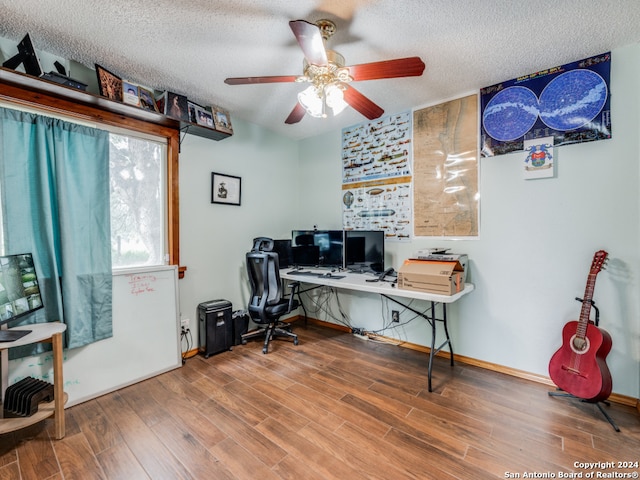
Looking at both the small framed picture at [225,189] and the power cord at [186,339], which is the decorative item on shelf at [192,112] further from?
the power cord at [186,339]

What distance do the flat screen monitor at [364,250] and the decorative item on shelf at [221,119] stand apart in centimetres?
167

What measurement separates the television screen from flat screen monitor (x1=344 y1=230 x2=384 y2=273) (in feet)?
8.45

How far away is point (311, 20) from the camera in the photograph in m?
1.72

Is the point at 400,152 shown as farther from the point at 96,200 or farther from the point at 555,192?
the point at 96,200

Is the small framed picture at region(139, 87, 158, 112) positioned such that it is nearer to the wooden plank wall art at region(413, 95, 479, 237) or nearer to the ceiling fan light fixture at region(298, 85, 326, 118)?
the ceiling fan light fixture at region(298, 85, 326, 118)

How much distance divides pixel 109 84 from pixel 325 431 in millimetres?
2867

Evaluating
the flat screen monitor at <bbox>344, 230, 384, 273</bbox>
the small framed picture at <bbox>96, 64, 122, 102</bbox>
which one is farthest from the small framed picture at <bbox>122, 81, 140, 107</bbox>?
the flat screen monitor at <bbox>344, 230, 384, 273</bbox>

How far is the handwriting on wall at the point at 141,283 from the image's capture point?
7.81 ft

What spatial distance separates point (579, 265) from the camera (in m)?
2.18

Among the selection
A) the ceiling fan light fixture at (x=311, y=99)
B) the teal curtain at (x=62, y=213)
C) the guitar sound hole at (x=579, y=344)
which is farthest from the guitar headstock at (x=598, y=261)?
the teal curtain at (x=62, y=213)

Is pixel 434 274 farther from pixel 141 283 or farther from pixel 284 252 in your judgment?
pixel 141 283

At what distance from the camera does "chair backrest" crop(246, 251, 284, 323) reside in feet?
9.50

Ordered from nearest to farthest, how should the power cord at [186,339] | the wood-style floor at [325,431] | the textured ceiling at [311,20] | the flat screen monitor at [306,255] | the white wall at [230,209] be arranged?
1. the wood-style floor at [325,431]
2. the textured ceiling at [311,20]
3. the power cord at [186,339]
4. the white wall at [230,209]
5. the flat screen monitor at [306,255]

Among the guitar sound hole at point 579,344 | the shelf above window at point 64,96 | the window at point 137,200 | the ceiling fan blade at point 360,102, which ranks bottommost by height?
the guitar sound hole at point 579,344
